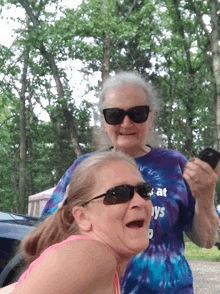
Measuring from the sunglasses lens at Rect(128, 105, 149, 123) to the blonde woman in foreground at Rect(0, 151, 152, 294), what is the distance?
46 cm

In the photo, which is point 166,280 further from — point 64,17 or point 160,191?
point 64,17

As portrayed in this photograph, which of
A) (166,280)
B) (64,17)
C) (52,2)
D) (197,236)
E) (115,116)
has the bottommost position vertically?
(166,280)

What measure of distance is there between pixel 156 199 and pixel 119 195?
0.58 metres

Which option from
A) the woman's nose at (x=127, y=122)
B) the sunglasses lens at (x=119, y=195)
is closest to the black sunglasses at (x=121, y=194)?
the sunglasses lens at (x=119, y=195)

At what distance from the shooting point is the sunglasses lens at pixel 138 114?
1849 mm

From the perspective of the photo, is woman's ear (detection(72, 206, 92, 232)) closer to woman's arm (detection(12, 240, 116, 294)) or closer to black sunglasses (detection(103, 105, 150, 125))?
woman's arm (detection(12, 240, 116, 294))

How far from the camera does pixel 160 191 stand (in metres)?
1.78

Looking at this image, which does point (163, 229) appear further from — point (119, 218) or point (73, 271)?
point (73, 271)

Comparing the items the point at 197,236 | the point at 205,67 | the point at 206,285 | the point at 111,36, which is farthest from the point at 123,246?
the point at 205,67

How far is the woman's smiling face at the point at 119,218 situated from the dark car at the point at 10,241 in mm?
2658

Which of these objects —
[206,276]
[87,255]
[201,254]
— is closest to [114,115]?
[87,255]

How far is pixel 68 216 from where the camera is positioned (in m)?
1.35

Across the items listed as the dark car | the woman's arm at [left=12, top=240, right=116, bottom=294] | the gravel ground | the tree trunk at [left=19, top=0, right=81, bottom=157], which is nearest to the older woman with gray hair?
the woman's arm at [left=12, top=240, right=116, bottom=294]

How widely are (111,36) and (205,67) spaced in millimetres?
6903
